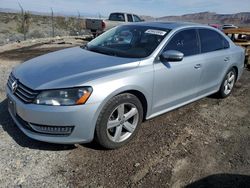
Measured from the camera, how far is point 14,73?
3.55 metres

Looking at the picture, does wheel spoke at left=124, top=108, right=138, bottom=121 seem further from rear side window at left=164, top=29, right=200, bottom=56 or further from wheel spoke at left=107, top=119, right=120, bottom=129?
rear side window at left=164, top=29, right=200, bottom=56

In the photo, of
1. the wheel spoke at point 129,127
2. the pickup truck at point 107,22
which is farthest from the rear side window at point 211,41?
the pickup truck at point 107,22

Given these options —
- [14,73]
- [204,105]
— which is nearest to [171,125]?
[204,105]

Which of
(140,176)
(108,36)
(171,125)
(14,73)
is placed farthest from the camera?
(108,36)

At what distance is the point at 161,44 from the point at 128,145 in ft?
4.95

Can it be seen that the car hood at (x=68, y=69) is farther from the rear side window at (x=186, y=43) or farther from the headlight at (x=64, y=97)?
the rear side window at (x=186, y=43)

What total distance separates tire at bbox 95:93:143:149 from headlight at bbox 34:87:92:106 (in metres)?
0.30

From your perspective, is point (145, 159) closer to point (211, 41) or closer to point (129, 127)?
point (129, 127)

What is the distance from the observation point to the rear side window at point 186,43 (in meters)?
3.94

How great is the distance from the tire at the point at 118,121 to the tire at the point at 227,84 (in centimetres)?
252

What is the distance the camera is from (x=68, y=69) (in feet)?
10.7

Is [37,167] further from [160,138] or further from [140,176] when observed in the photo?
[160,138]

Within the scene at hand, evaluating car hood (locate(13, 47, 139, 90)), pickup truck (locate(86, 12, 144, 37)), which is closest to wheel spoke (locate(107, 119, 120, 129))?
car hood (locate(13, 47, 139, 90))

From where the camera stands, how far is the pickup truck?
15.8 meters
